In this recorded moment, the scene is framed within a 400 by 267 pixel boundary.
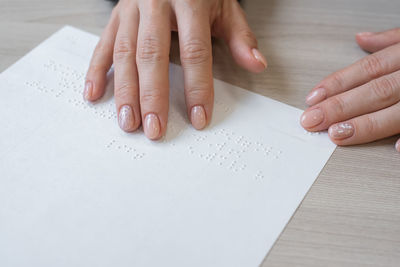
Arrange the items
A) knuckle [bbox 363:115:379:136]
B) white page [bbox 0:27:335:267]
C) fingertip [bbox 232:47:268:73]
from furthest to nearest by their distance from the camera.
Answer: fingertip [bbox 232:47:268:73] < knuckle [bbox 363:115:379:136] < white page [bbox 0:27:335:267]

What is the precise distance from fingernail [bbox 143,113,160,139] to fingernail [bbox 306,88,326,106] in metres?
0.29

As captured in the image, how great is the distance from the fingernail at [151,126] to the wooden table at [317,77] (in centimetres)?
19

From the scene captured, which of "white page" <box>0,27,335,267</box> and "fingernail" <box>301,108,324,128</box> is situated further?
"fingernail" <box>301,108,324,128</box>

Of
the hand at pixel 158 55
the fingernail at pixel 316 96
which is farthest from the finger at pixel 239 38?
the fingernail at pixel 316 96

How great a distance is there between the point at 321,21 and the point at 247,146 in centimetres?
44

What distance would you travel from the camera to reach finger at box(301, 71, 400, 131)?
676 millimetres

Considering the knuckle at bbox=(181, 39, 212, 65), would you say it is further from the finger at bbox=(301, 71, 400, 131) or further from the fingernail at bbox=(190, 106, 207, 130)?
the finger at bbox=(301, 71, 400, 131)

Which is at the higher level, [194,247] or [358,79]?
[358,79]

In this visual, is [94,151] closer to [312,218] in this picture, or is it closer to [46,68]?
→ [46,68]

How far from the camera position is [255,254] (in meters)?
0.52

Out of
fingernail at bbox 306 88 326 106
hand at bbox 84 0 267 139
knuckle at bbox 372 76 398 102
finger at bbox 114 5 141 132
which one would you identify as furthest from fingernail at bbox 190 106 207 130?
knuckle at bbox 372 76 398 102

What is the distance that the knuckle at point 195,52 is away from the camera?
73cm

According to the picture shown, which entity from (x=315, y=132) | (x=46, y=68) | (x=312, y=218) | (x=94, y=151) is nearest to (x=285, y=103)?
(x=315, y=132)

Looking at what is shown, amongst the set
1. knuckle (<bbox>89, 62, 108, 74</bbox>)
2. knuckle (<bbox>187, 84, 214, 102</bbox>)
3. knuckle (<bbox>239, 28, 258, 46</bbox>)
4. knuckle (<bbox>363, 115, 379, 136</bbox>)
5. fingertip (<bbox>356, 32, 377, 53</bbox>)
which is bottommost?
knuckle (<bbox>89, 62, 108, 74</bbox>)
